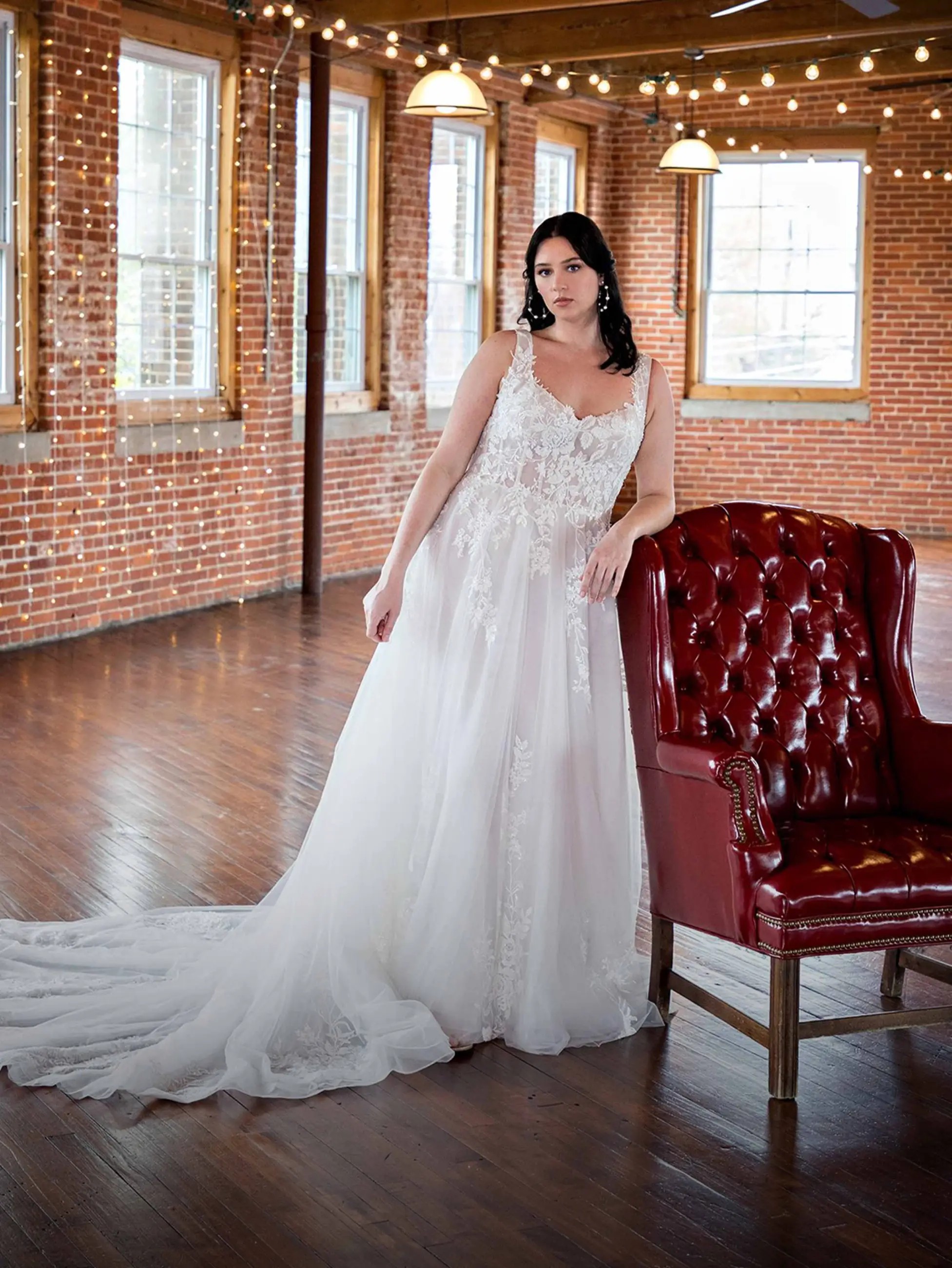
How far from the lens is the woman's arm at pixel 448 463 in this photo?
11.8 feet

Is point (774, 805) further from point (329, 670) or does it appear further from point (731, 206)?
point (731, 206)

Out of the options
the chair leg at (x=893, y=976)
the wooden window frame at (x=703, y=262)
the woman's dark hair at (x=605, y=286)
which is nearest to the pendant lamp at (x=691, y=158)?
the wooden window frame at (x=703, y=262)

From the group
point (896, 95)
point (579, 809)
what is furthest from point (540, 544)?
point (896, 95)

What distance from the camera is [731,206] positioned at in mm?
13680

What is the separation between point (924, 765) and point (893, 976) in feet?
1.74

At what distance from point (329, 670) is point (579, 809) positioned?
4150mm

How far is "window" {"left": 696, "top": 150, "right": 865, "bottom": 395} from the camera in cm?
1341

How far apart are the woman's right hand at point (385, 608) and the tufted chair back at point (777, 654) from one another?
1.82 ft

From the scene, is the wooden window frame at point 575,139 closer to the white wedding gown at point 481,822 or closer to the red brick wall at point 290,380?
the red brick wall at point 290,380

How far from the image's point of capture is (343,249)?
10.5m

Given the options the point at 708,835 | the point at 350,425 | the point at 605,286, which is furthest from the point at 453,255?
the point at 708,835

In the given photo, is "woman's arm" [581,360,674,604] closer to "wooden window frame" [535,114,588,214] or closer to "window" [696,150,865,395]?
"wooden window frame" [535,114,588,214]

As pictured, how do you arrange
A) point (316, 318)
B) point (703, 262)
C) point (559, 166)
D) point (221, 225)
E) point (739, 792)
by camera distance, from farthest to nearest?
point (703, 262) → point (559, 166) → point (316, 318) → point (221, 225) → point (739, 792)

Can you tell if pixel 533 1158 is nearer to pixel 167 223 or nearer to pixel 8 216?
pixel 8 216
